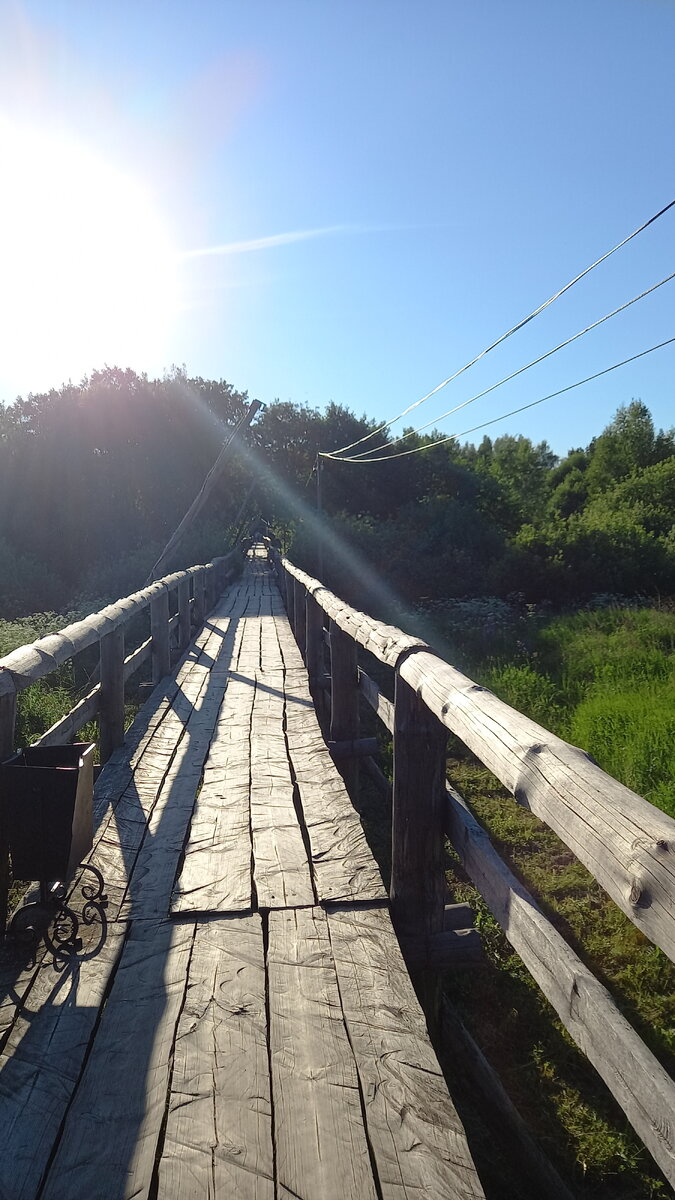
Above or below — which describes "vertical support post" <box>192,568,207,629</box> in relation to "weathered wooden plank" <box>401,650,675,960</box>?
below

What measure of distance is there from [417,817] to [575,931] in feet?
8.99

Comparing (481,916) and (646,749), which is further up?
(646,749)

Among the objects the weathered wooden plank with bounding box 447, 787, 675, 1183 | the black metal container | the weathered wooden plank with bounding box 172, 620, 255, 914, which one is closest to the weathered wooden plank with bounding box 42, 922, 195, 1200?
the weathered wooden plank with bounding box 172, 620, 255, 914

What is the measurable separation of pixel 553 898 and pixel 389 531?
15.8 metres

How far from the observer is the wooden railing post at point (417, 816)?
277cm

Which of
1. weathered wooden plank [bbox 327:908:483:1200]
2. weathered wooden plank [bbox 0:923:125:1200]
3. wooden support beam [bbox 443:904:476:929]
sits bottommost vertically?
wooden support beam [bbox 443:904:476:929]

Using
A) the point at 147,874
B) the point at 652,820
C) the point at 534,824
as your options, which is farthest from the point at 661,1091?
the point at 534,824

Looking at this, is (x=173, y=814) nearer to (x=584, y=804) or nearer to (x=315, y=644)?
(x=584, y=804)

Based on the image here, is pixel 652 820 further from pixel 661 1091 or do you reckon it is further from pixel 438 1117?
pixel 438 1117

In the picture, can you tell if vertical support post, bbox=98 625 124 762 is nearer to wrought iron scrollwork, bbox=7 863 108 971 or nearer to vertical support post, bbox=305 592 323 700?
wrought iron scrollwork, bbox=7 863 108 971

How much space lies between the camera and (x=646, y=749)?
6.65 meters

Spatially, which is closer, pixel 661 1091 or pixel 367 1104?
pixel 661 1091

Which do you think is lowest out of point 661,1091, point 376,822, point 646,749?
point 376,822

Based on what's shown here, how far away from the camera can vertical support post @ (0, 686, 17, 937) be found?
253 cm
